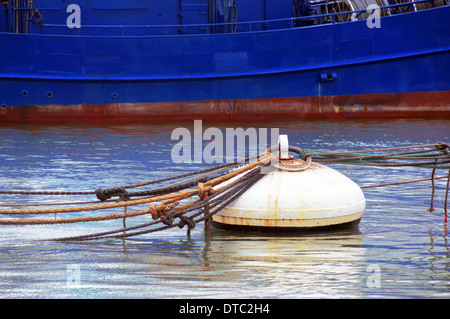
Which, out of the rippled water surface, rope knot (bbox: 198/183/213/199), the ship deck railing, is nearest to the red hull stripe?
the ship deck railing

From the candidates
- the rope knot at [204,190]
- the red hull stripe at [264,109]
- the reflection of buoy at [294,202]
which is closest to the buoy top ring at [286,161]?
the reflection of buoy at [294,202]

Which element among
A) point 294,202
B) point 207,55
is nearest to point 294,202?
point 294,202

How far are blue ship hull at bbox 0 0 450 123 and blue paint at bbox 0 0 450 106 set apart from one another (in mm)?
25

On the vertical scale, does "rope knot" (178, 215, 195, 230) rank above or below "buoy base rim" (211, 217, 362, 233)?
above

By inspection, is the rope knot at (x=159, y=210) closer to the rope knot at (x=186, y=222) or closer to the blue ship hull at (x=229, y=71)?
the rope knot at (x=186, y=222)

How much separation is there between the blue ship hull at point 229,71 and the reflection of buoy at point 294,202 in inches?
429

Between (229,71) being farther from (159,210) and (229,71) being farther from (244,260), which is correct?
(244,260)

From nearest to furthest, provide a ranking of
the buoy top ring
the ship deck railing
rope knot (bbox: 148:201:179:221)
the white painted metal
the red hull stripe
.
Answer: rope knot (bbox: 148:201:179:221), the white painted metal, the buoy top ring, the ship deck railing, the red hull stripe

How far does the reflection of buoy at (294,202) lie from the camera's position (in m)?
5.02

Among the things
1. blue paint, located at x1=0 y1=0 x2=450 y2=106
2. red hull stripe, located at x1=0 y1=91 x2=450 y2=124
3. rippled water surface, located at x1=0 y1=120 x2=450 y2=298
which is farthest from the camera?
red hull stripe, located at x1=0 y1=91 x2=450 y2=124

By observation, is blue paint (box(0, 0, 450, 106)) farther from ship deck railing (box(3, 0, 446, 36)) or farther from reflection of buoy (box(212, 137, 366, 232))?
reflection of buoy (box(212, 137, 366, 232))

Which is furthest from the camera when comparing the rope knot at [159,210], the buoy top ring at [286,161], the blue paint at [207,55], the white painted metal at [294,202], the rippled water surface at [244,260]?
the blue paint at [207,55]

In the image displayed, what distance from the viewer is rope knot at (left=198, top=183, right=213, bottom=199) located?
16.8 feet

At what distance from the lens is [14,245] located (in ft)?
16.8
